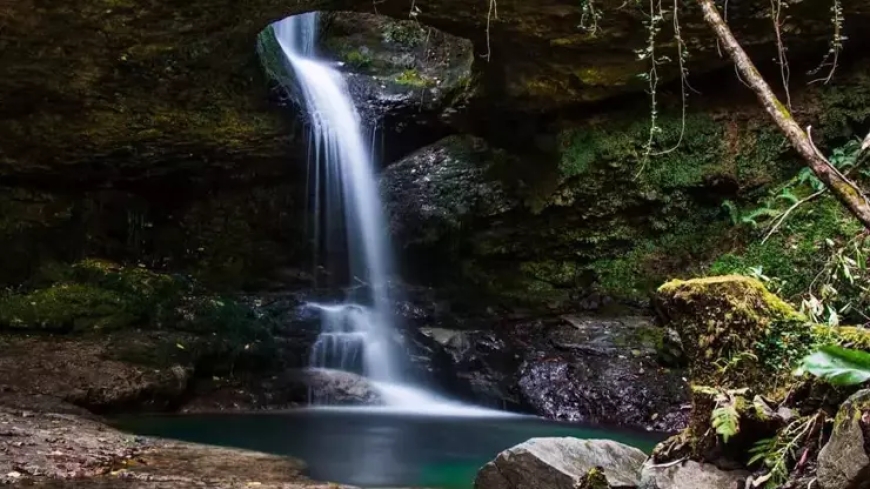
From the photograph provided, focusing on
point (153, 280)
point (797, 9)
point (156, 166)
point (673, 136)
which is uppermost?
point (797, 9)

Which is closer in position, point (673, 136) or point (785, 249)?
point (785, 249)

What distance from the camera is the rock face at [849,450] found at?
2.15m

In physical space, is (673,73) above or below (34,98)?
above

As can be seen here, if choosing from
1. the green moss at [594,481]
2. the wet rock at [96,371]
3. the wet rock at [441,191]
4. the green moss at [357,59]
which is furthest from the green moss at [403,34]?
the green moss at [594,481]

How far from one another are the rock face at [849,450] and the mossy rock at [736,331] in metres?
0.59

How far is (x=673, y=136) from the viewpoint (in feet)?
30.8

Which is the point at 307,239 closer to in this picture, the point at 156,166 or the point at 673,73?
the point at 156,166

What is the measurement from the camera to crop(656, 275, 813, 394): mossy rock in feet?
9.66

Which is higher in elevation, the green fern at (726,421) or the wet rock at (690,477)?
the green fern at (726,421)

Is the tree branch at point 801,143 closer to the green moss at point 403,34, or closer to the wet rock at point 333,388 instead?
the wet rock at point 333,388

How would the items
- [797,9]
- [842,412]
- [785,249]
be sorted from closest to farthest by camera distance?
[842,412] < [797,9] < [785,249]

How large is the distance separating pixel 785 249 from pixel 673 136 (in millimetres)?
2018

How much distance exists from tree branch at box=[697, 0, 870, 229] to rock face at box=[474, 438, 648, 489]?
1.99 m

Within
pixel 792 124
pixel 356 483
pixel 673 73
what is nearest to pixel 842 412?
pixel 792 124
